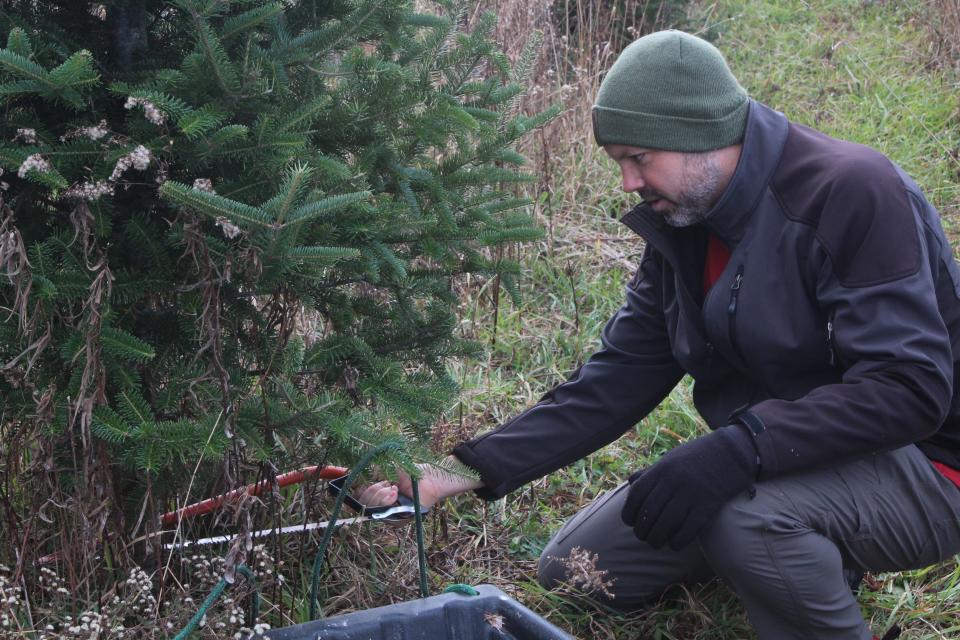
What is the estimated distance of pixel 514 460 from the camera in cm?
282

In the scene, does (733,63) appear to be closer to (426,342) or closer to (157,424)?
(426,342)

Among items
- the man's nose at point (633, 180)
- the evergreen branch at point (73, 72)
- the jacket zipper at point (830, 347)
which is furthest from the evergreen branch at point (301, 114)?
the jacket zipper at point (830, 347)

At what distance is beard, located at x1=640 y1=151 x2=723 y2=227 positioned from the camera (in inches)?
103

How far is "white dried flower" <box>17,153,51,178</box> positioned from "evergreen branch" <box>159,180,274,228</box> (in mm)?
214

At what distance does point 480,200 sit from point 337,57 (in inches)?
20.3

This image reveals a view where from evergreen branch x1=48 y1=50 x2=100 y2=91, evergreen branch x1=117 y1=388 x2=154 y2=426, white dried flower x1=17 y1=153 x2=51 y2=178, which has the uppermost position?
evergreen branch x1=48 y1=50 x2=100 y2=91

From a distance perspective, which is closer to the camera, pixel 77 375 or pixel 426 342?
pixel 77 375

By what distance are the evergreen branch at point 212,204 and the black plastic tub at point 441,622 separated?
2.67ft

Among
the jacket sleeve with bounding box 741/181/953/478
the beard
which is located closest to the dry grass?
the beard

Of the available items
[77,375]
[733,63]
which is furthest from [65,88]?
[733,63]

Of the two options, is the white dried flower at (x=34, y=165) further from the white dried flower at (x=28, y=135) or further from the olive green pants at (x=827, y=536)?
the olive green pants at (x=827, y=536)

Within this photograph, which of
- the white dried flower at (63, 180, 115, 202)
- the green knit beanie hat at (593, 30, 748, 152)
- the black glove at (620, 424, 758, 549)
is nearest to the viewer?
the white dried flower at (63, 180, 115, 202)

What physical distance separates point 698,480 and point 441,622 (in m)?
0.72

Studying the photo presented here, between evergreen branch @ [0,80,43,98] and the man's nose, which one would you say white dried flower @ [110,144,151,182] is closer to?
evergreen branch @ [0,80,43,98]
